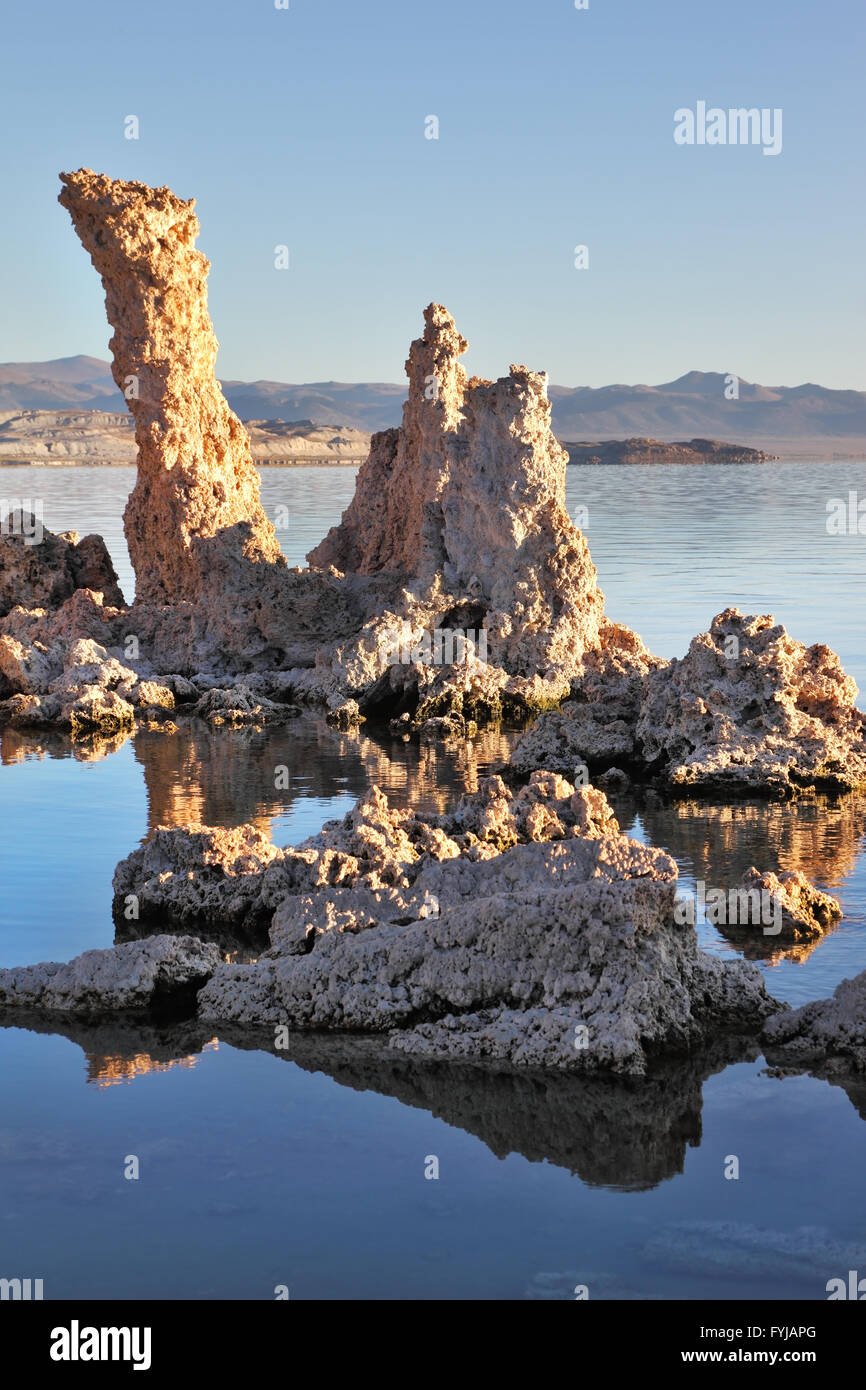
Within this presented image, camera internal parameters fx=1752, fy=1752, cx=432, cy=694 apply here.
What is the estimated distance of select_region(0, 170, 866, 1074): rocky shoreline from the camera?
384 inches

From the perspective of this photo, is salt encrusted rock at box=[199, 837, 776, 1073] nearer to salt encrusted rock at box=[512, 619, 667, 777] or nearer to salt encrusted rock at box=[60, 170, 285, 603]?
salt encrusted rock at box=[512, 619, 667, 777]

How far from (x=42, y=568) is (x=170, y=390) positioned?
327 centimetres

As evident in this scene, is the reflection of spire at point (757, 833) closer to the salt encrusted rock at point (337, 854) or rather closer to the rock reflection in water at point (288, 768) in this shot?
the salt encrusted rock at point (337, 854)

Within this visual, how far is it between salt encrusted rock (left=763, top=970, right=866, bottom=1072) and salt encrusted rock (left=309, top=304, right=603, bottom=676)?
1301cm

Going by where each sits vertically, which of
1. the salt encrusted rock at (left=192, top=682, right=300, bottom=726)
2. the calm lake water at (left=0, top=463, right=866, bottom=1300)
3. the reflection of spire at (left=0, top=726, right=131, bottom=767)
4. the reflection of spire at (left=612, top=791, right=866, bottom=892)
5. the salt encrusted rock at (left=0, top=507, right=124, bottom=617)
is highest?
the salt encrusted rock at (left=0, top=507, right=124, bottom=617)

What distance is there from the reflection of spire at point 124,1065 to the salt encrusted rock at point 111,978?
70 cm

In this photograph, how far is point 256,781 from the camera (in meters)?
17.5

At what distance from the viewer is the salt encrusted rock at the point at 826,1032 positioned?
930cm

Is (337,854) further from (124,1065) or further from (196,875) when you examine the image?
(124,1065)

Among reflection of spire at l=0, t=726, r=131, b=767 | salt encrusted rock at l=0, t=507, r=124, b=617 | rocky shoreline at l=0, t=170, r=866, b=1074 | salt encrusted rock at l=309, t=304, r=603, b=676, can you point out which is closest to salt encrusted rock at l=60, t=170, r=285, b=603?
rocky shoreline at l=0, t=170, r=866, b=1074

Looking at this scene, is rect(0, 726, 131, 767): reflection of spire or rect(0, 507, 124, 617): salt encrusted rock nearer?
rect(0, 726, 131, 767): reflection of spire

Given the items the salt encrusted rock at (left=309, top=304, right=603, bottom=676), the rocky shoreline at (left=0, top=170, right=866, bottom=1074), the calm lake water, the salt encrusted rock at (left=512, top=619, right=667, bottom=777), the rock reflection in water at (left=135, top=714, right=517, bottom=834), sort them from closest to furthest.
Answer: the calm lake water → the rocky shoreline at (left=0, top=170, right=866, bottom=1074) → the rock reflection in water at (left=135, top=714, right=517, bottom=834) → the salt encrusted rock at (left=512, top=619, right=667, bottom=777) → the salt encrusted rock at (left=309, top=304, right=603, bottom=676)

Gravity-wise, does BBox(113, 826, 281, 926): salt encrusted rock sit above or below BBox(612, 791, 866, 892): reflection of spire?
above

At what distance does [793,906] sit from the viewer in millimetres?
11828
